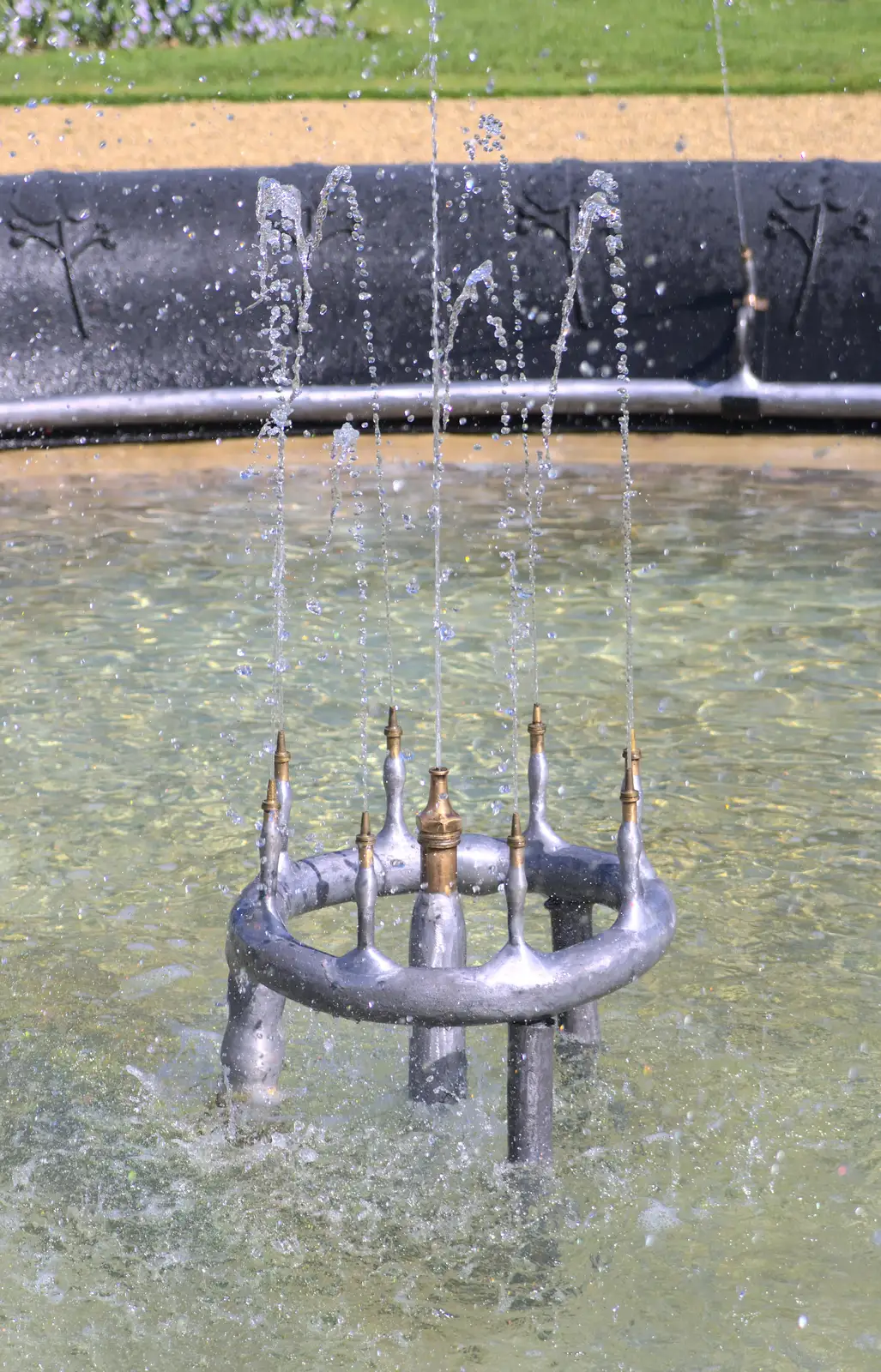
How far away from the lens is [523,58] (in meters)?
16.4

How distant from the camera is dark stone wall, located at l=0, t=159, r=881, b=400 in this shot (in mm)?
10906

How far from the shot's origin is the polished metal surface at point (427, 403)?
10.4 metres

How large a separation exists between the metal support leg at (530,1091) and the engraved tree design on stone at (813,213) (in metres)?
8.03

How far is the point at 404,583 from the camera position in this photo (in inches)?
307

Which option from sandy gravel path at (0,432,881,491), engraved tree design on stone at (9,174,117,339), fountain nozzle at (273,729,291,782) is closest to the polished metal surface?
sandy gravel path at (0,432,881,491)

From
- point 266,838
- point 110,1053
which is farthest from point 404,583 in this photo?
point 266,838

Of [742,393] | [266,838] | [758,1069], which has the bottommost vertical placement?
[742,393]

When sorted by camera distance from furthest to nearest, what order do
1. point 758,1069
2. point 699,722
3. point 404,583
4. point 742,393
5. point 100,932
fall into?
point 742,393 < point 404,583 < point 699,722 < point 100,932 < point 758,1069

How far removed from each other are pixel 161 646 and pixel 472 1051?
3201 mm

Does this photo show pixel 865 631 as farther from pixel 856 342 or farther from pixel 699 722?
pixel 856 342

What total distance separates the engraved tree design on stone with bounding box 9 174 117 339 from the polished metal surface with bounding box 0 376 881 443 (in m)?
0.90

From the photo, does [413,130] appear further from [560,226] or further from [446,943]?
[446,943]

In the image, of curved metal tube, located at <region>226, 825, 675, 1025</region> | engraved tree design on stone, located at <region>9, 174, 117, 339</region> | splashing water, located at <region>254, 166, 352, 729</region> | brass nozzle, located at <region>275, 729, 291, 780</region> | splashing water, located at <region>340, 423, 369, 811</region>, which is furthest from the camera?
engraved tree design on stone, located at <region>9, 174, 117, 339</region>

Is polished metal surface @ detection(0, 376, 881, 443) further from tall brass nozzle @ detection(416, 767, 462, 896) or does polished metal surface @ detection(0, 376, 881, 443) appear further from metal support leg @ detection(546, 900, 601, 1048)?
tall brass nozzle @ detection(416, 767, 462, 896)
